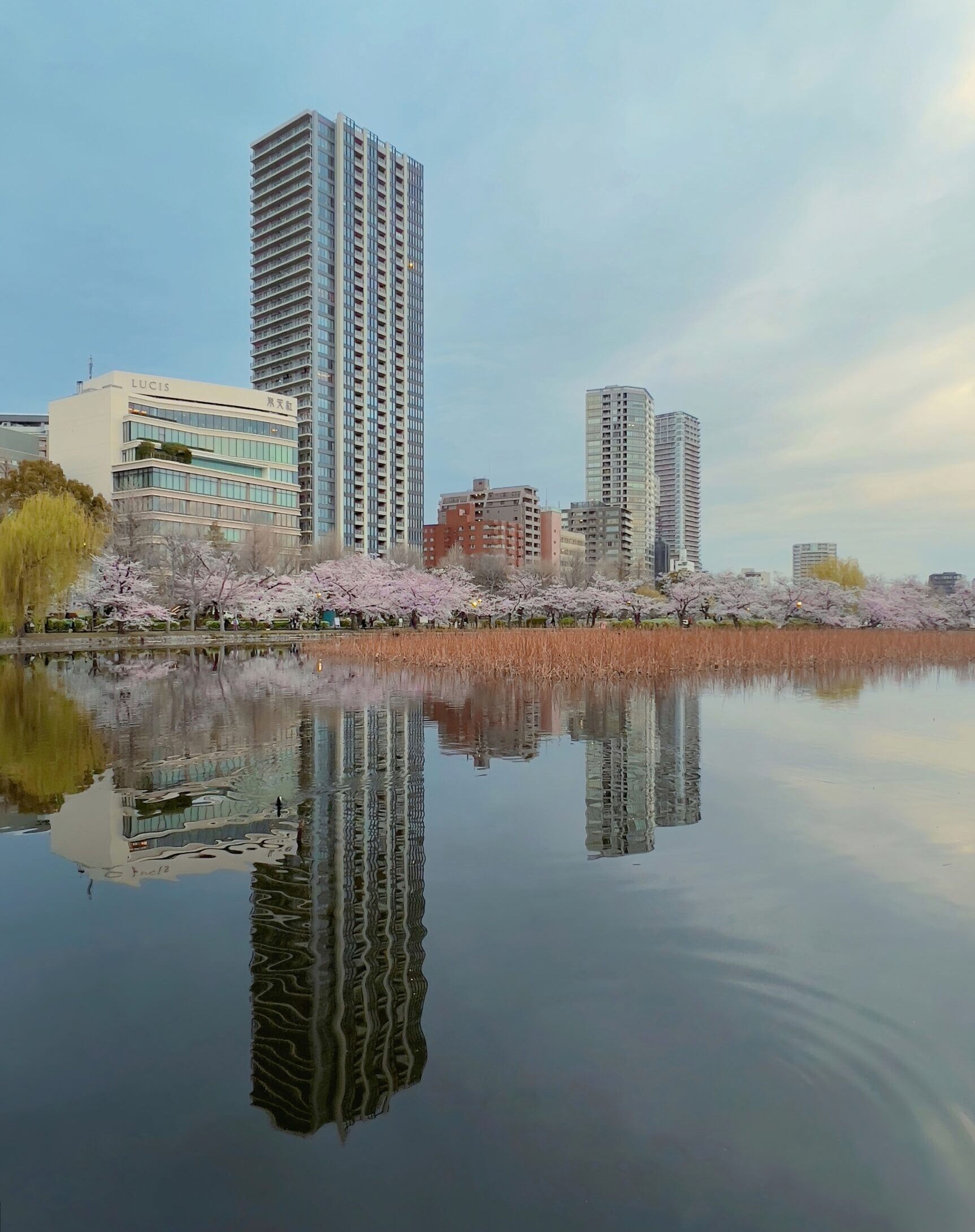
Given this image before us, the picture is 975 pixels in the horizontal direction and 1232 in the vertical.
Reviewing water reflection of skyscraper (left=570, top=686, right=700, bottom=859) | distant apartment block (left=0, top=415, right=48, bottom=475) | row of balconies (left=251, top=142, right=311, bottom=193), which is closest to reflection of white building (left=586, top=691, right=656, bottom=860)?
water reflection of skyscraper (left=570, top=686, right=700, bottom=859)

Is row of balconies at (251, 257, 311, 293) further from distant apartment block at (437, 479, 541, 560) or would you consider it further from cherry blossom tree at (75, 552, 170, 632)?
cherry blossom tree at (75, 552, 170, 632)

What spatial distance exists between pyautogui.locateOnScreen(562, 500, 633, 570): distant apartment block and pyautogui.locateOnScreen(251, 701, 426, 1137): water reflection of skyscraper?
565 feet

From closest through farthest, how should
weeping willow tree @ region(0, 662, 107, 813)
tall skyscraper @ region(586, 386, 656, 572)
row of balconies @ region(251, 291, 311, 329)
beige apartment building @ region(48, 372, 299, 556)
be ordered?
weeping willow tree @ region(0, 662, 107, 813) < beige apartment building @ region(48, 372, 299, 556) < row of balconies @ region(251, 291, 311, 329) < tall skyscraper @ region(586, 386, 656, 572)

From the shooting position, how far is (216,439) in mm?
91625

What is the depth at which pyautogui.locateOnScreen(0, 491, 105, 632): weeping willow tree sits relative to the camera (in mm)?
38938

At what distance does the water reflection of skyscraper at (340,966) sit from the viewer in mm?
3965

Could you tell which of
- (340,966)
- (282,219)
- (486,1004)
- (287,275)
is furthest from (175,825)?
(282,219)

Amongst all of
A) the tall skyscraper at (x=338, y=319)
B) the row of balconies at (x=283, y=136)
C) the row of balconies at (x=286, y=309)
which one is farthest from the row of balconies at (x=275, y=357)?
the row of balconies at (x=283, y=136)

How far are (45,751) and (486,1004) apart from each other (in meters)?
10.8

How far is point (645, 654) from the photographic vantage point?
96.8 ft

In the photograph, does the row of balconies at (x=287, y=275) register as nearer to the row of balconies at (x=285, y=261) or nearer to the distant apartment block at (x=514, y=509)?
the row of balconies at (x=285, y=261)

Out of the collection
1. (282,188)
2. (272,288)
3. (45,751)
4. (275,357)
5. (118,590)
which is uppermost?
(282,188)

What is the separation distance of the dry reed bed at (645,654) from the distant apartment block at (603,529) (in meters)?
140

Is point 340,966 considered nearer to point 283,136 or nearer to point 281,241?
point 281,241
